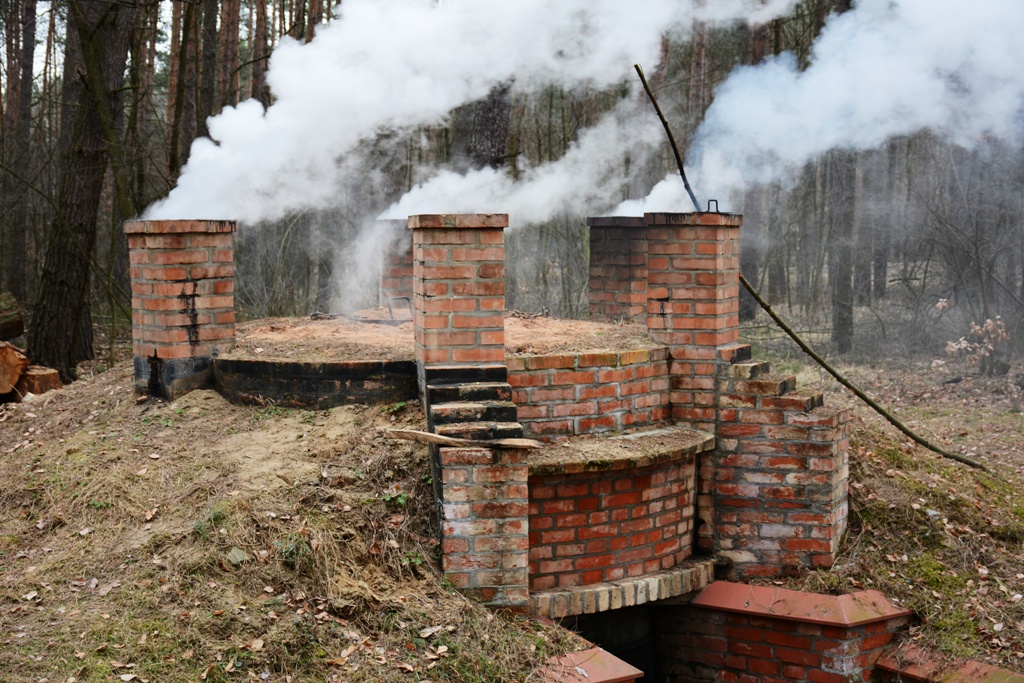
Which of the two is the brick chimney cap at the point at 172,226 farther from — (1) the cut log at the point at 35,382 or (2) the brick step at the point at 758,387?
(2) the brick step at the point at 758,387

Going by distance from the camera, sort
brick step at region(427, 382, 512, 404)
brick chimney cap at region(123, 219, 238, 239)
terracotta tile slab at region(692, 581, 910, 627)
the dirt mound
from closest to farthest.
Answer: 1. brick step at region(427, 382, 512, 404)
2. terracotta tile slab at region(692, 581, 910, 627)
3. brick chimney cap at region(123, 219, 238, 239)
4. the dirt mound

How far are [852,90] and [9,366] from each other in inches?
315

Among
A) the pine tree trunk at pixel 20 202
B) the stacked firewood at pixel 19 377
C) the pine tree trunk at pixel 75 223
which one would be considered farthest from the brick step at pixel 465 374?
the pine tree trunk at pixel 20 202

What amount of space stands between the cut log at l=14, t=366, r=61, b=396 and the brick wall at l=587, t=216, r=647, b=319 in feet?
16.2

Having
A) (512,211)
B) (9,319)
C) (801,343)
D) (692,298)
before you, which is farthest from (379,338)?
(9,319)

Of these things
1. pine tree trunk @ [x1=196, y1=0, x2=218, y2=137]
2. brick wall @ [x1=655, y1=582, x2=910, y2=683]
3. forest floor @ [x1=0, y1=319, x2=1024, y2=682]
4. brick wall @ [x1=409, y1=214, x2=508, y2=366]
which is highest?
pine tree trunk @ [x1=196, y1=0, x2=218, y2=137]

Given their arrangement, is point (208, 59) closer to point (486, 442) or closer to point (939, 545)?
point (486, 442)

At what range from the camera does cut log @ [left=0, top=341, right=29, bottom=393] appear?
833 cm

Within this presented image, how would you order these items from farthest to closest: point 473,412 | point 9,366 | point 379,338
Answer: point 9,366 < point 379,338 < point 473,412

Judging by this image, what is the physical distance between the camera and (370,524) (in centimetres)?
513

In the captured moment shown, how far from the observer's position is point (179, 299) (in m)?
6.33

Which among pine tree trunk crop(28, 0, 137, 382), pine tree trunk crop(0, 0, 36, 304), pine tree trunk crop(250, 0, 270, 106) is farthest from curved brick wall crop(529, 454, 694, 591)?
pine tree trunk crop(250, 0, 270, 106)

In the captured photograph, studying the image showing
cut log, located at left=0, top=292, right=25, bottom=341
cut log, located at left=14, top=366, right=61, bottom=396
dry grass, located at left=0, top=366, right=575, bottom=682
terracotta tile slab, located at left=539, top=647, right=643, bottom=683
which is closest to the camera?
dry grass, located at left=0, top=366, right=575, bottom=682

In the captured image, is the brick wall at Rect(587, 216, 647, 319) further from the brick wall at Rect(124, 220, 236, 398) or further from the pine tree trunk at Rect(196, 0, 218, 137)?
the pine tree trunk at Rect(196, 0, 218, 137)
